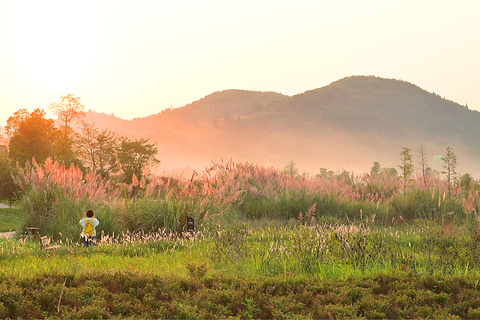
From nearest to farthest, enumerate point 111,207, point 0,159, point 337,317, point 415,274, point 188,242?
point 337,317, point 415,274, point 188,242, point 111,207, point 0,159

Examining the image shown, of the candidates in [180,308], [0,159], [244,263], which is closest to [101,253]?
[244,263]

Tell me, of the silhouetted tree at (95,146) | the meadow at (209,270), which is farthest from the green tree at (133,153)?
the meadow at (209,270)

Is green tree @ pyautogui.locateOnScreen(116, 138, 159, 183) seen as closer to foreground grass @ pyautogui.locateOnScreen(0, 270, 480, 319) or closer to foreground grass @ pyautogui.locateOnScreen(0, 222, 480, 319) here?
foreground grass @ pyautogui.locateOnScreen(0, 222, 480, 319)

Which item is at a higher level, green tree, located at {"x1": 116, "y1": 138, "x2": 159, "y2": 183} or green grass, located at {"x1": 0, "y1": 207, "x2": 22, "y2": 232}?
green tree, located at {"x1": 116, "y1": 138, "x2": 159, "y2": 183}

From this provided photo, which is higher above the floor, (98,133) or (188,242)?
(98,133)

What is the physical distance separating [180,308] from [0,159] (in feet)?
80.6

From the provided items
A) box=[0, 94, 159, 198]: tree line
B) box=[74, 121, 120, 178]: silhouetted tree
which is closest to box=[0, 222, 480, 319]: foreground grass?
box=[0, 94, 159, 198]: tree line

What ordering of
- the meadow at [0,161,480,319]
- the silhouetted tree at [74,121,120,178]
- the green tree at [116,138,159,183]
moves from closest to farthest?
the meadow at [0,161,480,319], the green tree at [116,138,159,183], the silhouetted tree at [74,121,120,178]

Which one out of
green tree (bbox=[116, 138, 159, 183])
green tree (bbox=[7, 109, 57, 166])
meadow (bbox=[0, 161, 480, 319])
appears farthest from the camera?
green tree (bbox=[7, 109, 57, 166])

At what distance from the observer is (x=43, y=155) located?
3319 cm

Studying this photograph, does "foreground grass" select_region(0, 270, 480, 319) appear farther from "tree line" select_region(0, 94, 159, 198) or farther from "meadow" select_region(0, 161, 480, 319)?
"tree line" select_region(0, 94, 159, 198)

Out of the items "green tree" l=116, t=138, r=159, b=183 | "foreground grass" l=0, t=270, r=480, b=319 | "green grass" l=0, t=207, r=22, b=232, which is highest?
"green tree" l=116, t=138, r=159, b=183

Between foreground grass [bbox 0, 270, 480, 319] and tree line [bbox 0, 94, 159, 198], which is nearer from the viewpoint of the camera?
foreground grass [bbox 0, 270, 480, 319]

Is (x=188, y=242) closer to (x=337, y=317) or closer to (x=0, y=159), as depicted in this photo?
(x=337, y=317)
